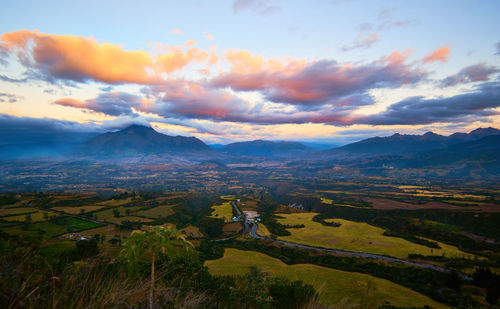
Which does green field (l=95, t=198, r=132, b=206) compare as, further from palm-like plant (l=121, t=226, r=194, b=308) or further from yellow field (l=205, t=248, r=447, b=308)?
palm-like plant (l=121, t=226, r=194, b=308)

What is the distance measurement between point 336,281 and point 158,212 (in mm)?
83002

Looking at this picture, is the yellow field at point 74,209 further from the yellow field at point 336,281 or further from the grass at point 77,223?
the yellow field at point 336,281

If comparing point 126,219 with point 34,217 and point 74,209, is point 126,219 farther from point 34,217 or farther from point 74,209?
point 74,209

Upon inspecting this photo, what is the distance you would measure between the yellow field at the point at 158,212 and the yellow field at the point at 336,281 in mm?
53353

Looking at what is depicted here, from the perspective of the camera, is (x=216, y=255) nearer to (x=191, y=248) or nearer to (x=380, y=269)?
(x=380, y=269)

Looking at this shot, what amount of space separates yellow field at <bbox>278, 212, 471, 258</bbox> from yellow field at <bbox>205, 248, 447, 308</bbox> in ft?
71.5

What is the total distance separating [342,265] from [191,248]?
5001 cm

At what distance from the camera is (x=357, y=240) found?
219ft

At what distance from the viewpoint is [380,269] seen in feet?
140

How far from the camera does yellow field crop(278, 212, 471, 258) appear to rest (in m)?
56.7

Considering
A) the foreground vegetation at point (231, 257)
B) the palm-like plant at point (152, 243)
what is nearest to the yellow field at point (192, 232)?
the foreground vegetation at point (231, 257)

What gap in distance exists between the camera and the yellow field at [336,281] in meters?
29.4

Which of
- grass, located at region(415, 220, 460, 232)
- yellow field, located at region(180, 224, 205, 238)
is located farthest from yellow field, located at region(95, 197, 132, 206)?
grass, located at region(415, 220, 460, 232)

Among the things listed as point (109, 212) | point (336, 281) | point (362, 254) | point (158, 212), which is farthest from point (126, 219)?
point (362, 254)
